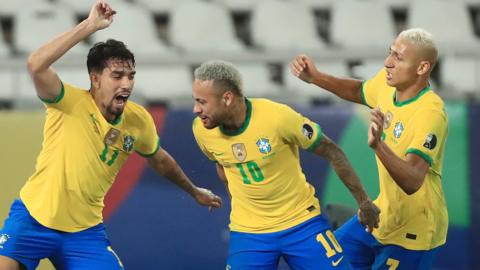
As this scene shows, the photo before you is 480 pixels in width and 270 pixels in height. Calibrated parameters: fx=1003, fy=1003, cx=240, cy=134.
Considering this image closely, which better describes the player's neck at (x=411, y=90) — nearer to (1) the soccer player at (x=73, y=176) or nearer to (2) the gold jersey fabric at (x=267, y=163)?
(2) the gold jersey fabric at (x=267, y=163)

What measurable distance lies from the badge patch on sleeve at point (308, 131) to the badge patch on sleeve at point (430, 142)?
66 centimetres

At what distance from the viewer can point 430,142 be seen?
5.77m

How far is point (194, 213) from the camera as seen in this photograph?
27.4 ft

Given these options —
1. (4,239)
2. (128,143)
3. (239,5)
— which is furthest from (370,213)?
(239,5)

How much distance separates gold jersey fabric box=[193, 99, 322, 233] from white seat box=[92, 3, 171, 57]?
4253 millimetres

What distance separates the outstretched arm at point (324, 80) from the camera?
250 inches

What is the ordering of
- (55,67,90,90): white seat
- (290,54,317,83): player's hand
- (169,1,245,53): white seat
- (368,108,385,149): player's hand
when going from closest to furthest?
(368,108,385,149): player's hand → (290,54,317,83): player's hand → (55,67,90,90): white seat → (169,1,245,53): white seat

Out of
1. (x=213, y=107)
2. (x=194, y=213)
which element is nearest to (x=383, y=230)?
(x=213, y=107)

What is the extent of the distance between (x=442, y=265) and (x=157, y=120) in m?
2.62

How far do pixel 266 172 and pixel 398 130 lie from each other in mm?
846

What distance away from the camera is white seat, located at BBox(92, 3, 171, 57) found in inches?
401

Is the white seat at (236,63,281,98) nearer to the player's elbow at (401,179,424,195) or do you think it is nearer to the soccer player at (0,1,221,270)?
the soccer player at (0,1,221,270)

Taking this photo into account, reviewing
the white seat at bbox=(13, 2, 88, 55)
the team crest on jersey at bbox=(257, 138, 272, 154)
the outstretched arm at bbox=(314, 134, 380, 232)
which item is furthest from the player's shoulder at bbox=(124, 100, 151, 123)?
the white seat at bbox=(13, 2, 88, 55)

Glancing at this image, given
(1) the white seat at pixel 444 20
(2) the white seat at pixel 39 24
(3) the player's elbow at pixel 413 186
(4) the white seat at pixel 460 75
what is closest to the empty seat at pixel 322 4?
(1) the white seat at pixel 444 20
